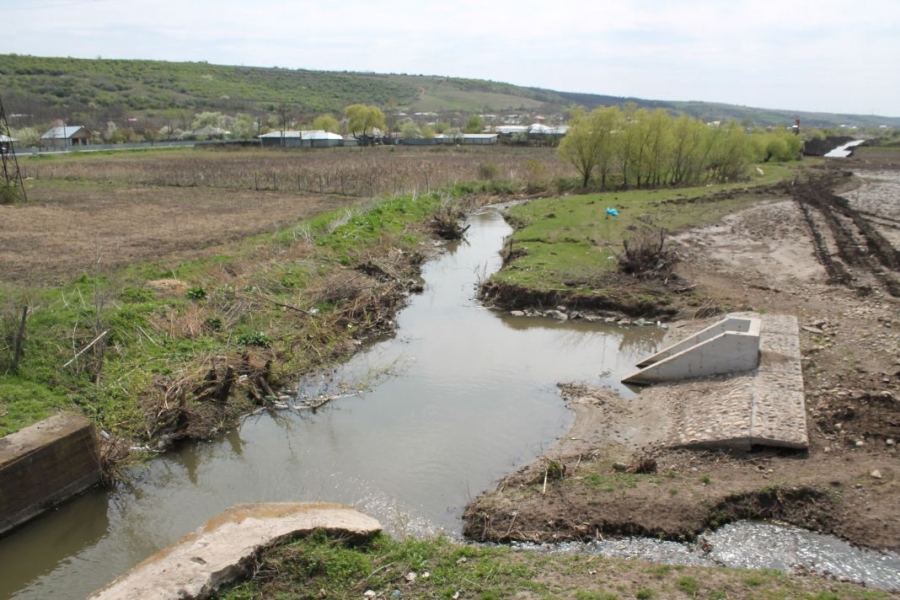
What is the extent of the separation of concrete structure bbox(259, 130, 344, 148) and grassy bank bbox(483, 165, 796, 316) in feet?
179

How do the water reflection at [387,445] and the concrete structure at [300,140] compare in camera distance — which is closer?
the water reflection at [387,445]

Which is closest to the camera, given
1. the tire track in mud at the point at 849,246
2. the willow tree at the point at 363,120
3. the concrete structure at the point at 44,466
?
the concrete structure at the point at 44,466

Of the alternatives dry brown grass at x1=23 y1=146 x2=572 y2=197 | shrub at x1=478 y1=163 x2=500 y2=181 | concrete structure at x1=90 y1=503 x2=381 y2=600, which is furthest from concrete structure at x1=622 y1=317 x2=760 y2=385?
shrub at x1=478 y1=163 x2=500 y2=181

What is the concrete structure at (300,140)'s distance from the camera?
83000mm

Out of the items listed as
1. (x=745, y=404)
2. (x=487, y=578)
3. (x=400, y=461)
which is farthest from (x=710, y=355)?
(x=487, y=578)

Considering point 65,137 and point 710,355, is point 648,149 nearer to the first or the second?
point 710,355

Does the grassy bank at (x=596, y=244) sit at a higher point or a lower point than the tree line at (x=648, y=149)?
lower

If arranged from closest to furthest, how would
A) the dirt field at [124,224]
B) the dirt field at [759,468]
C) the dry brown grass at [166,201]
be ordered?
the dirt field at [759,468] < the dirt field at [124,224] < the dry brown grass at [166,201]

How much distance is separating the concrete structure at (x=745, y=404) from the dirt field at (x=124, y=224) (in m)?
13.2

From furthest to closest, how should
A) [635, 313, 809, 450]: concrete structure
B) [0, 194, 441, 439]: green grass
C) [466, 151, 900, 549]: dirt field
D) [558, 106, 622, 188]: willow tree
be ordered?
[558, 106, 622, 188]: willow tree, [0, 194, 441, 439]: green grass, [635, 313, 809, 450]: concrete structure, [466, 151, 900, 549]: dirt field

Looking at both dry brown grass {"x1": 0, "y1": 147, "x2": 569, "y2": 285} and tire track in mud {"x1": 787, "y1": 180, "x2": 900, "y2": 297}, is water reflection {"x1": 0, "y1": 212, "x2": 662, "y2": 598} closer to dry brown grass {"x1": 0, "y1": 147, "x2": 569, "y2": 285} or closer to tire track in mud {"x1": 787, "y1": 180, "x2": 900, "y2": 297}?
dry brown grass {"x1": 0, "y1": 147, "x2": 569, "y2": 285}

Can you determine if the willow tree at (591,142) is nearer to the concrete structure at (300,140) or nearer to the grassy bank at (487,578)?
the grassy bank at (487,578)

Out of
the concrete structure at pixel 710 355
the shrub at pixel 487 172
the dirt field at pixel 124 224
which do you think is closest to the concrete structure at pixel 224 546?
the concrete structure at pixel 710 355

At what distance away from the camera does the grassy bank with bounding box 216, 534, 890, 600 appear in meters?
6.70
